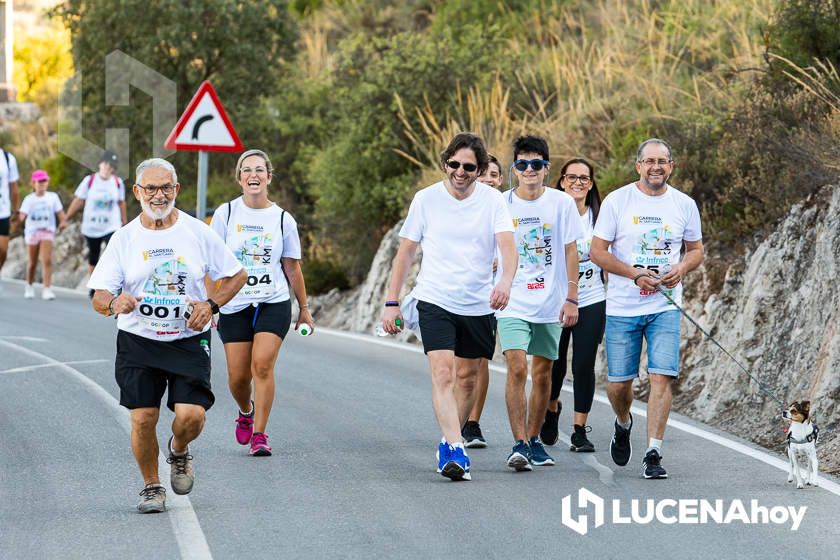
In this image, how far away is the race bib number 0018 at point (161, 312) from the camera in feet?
24.2

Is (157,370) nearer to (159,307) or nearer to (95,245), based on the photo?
(159,307)

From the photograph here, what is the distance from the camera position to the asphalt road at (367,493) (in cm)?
684

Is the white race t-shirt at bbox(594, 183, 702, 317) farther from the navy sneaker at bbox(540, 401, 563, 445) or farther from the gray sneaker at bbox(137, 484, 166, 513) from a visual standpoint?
the gray sneaker at bbox(137, 484, 166, 513)

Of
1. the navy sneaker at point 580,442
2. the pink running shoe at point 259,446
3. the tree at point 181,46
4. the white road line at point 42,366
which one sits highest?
the tree at point 181,46

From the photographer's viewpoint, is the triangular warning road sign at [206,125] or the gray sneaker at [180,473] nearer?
the gray sneaker at [180,473]

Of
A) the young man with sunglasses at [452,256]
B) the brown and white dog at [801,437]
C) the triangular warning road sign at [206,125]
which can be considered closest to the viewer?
the brown and white dog at [801,437]

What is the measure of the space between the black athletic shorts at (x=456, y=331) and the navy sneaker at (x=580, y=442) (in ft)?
3.39

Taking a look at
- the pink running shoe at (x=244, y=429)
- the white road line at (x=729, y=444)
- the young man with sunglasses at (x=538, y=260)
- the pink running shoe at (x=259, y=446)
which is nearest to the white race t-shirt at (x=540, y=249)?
the young man with sunglasses at (x=538, y=260)

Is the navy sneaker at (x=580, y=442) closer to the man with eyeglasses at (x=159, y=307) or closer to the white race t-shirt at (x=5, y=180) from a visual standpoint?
the man with eyeglasses at (x=159, y=307)

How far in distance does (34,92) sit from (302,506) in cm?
4062

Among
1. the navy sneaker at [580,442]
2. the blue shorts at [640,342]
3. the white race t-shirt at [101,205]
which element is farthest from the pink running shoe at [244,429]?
the white race t-shirt at [101,205]

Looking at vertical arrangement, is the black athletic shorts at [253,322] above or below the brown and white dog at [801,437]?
above

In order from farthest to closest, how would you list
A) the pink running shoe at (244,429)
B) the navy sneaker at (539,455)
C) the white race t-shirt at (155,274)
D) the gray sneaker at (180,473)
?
the pink running shoe at (244,429)
the navy sneaker at (539,455)
the gray sneaker at (180,473)
the white race t-shirt at (155,274)

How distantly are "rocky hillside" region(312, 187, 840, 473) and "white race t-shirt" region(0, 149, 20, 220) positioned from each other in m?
8.72
